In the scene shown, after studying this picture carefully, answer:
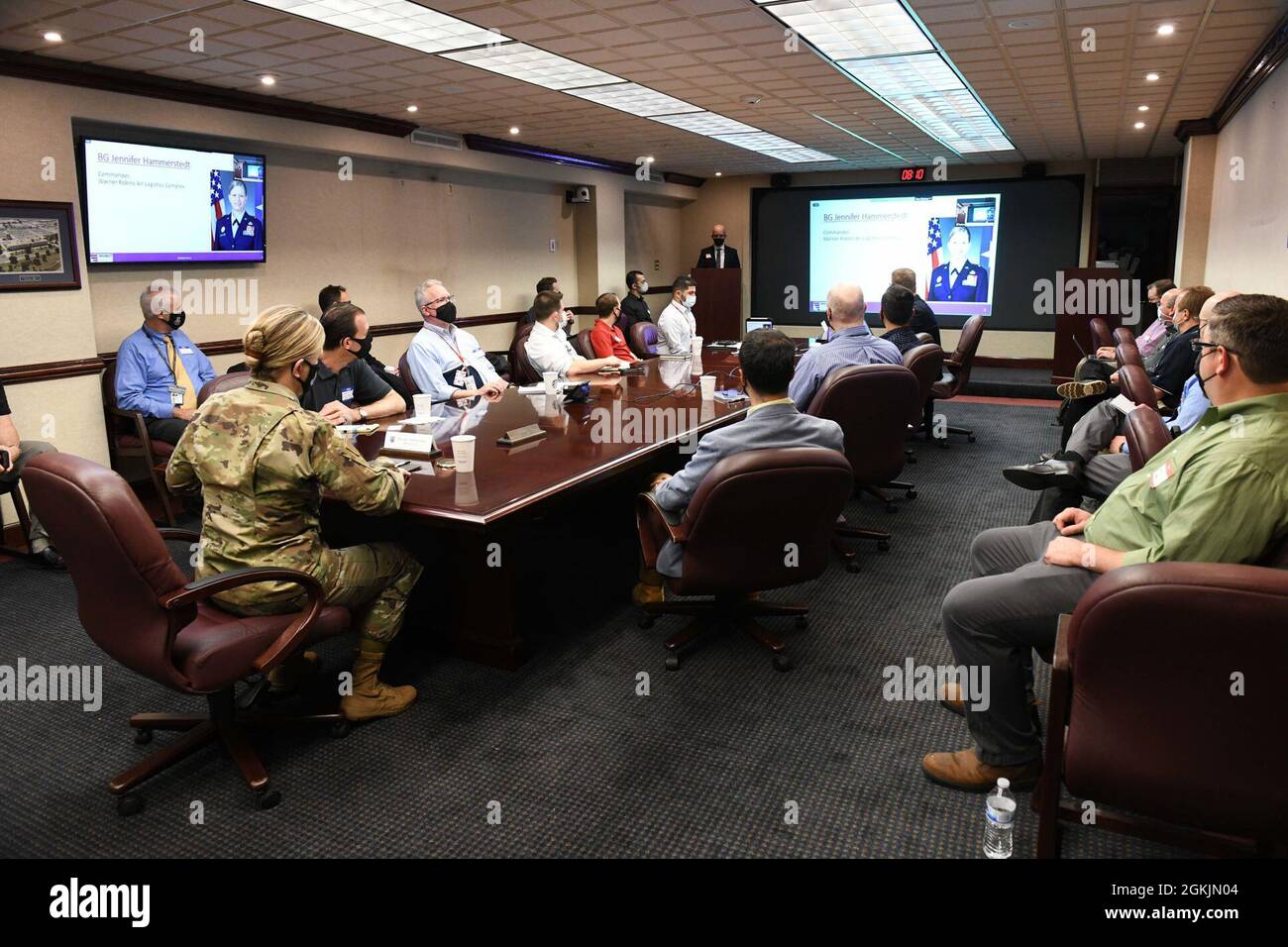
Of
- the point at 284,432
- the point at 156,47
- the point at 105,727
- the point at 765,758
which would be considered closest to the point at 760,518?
the point at 765,758

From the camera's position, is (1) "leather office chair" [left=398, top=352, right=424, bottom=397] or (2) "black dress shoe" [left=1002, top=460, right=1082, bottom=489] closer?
(2) "black dress shoe" [left=1002, top=460, right=1082, bottom=489]

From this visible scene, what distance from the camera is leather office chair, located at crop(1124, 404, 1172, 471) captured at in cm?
Answer: 264

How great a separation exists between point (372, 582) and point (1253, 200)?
5.80 m

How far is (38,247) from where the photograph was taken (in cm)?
465

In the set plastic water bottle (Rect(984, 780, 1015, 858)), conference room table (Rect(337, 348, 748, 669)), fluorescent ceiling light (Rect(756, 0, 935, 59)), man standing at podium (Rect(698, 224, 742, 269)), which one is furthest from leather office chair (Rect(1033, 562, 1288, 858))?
man standing at podium (Rect(698, 224, 742, 269))

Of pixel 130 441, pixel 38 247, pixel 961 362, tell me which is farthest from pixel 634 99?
pixel 130 441

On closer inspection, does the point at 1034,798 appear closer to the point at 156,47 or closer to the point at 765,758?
the point at 765,758

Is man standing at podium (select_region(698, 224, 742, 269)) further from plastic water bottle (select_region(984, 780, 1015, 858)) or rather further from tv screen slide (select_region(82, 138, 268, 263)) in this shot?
plastic water bottle (select_region(984, 780, 1015, 858))

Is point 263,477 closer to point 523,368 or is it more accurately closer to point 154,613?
point 154,613

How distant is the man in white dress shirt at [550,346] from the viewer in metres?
5.54

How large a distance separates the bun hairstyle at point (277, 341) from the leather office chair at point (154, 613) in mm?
484

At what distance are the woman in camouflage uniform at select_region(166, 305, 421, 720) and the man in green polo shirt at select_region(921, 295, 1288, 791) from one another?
167cm
